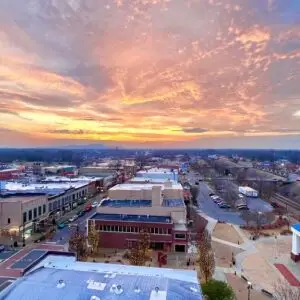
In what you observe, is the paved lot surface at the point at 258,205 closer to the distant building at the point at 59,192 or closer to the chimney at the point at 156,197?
the chimney at the point at 156,197

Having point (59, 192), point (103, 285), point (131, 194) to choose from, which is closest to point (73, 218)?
point (59, 192)

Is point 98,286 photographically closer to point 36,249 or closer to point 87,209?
point 36,249

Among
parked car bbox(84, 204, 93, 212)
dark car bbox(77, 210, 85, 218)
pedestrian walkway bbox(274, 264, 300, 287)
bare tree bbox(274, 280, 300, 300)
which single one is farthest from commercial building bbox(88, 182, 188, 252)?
parked car bbox(84, 204, 93, 212)

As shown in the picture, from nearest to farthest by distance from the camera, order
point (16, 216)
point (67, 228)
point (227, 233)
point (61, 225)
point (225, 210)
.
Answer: point (16, 216) → point (227, 233) → point (67, 228) → point (61, 225) → point (225, 210)

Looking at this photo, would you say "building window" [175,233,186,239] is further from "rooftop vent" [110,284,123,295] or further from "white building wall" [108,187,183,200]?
"rooftop vent" [110,284,123,295]

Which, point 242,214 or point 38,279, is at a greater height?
point 38,279

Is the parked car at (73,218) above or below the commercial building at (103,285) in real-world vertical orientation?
below

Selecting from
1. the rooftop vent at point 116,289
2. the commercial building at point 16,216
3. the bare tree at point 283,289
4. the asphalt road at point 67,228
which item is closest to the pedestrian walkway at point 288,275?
the bare tree at point 283,289

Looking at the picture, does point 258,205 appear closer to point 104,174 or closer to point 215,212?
point 215,212

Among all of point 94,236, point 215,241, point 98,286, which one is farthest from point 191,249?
point 98,286
